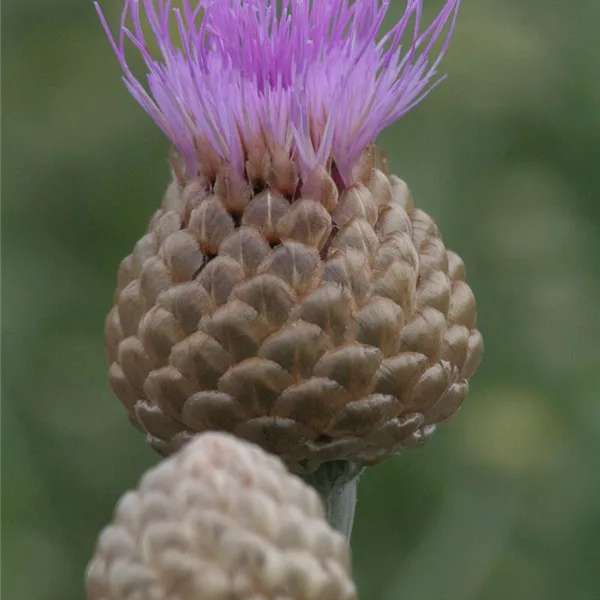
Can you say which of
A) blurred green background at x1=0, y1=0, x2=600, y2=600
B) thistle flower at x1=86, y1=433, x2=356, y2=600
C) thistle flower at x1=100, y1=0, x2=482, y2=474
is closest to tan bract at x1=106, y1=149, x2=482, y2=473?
thistle flower at x1=100, y1=0, x2=482, y2=474

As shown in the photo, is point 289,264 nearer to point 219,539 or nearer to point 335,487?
point 335,487

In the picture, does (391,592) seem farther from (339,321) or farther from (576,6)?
(576,6)

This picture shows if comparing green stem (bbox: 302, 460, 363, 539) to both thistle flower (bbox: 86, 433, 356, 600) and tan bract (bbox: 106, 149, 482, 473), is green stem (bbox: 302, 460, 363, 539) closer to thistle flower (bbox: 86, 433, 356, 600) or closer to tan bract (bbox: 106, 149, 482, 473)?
tan bract (bbox: 106, 149, 482, 473)

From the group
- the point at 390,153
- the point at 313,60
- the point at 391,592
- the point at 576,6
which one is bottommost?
the point at 391,592

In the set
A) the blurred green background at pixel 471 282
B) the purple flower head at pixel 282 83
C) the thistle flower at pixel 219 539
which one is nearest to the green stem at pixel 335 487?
→ the purple flower head at pixel 282 83

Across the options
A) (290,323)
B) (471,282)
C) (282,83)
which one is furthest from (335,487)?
(471,282)

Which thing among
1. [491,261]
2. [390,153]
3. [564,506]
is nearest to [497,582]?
[564,506]
